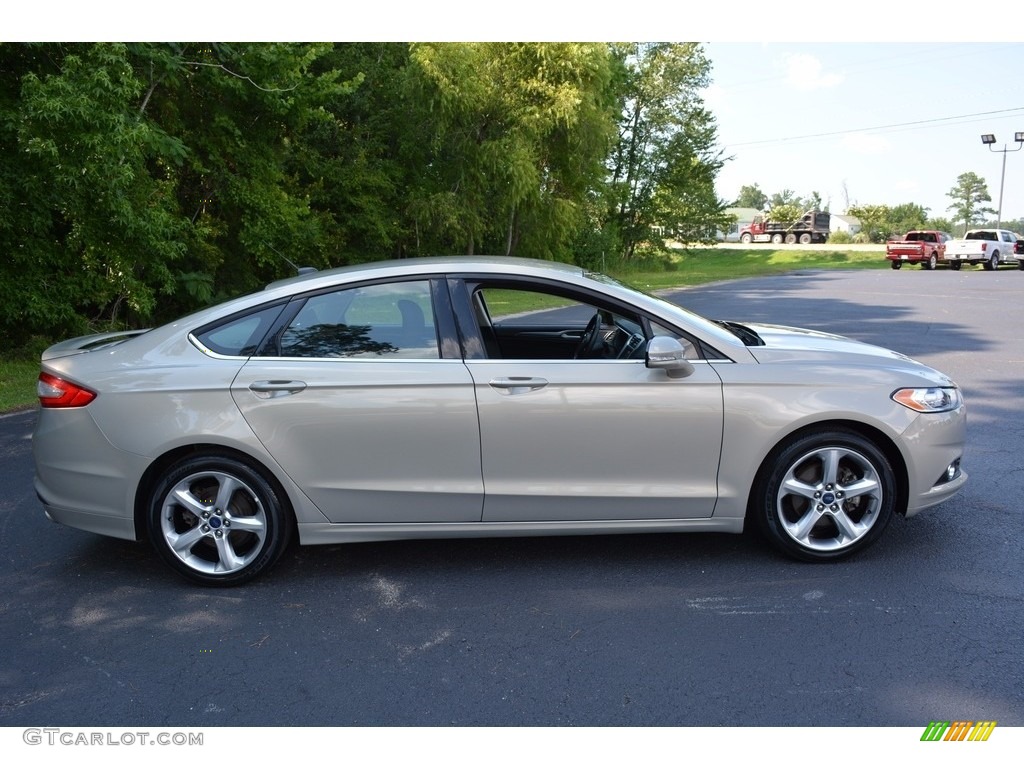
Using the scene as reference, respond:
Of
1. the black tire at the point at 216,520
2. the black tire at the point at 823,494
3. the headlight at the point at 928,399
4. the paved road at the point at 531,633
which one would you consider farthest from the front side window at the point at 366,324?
the headlight at the point at 928,399

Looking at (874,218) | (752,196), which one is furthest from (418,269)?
(752,196)

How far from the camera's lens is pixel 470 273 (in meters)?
4.39

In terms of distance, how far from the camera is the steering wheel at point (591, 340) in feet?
15.8

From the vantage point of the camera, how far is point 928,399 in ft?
14.5

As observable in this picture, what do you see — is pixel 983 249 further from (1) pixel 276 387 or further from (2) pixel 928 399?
(1) pixel 276 387

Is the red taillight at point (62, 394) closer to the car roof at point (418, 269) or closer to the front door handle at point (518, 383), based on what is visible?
the car roof at point (418, 269)

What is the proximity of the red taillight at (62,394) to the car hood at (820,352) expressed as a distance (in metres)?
3.25

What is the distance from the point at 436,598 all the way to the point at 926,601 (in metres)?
2.24

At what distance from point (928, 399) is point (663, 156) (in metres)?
44.1

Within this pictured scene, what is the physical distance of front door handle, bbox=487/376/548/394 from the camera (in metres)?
4.14
